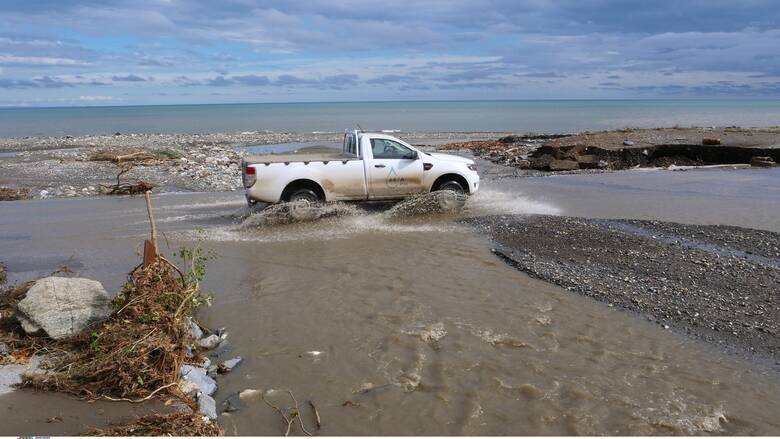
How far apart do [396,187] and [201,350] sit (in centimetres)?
719

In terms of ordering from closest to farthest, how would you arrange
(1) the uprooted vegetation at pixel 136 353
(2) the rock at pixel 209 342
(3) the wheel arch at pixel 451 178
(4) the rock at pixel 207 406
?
(1) the uprooted vegetation at pixel 136 353, (4) the rock at pixel 207 406, (2) the rock at pixel 209 342, (3) the wheel arch at pixel 451 178

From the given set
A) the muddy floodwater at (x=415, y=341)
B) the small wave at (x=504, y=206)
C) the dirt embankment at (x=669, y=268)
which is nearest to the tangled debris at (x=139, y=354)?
the muddy floodwater at (x=415, y=341)

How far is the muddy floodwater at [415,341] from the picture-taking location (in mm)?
4730

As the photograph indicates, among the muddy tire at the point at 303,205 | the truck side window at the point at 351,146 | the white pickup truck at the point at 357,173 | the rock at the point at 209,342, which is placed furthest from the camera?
the truck side window at the point at 351,146

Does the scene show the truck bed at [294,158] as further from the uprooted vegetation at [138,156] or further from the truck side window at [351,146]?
the uprooted vegetation at [138,156]

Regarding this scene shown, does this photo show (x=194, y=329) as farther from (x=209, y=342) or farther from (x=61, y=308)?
(x=61, y=308)

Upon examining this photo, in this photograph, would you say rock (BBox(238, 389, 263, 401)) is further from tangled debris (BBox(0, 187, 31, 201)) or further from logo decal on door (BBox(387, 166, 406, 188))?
tangled debris (BBox(0, 187, 31, 201))

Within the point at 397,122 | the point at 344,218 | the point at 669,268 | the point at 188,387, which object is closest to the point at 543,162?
the point at 344,218

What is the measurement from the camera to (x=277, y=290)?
8.08 m

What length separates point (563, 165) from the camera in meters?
21.9

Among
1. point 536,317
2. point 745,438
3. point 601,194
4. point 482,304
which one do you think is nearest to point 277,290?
point 482,304

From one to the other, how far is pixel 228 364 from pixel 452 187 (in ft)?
26.3

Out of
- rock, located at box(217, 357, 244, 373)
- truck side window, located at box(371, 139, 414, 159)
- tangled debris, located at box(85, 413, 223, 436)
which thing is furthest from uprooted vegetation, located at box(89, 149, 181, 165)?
tangled debris, located at box(85, 413, 223, 436)

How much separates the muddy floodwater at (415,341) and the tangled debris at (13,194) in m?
5.04
